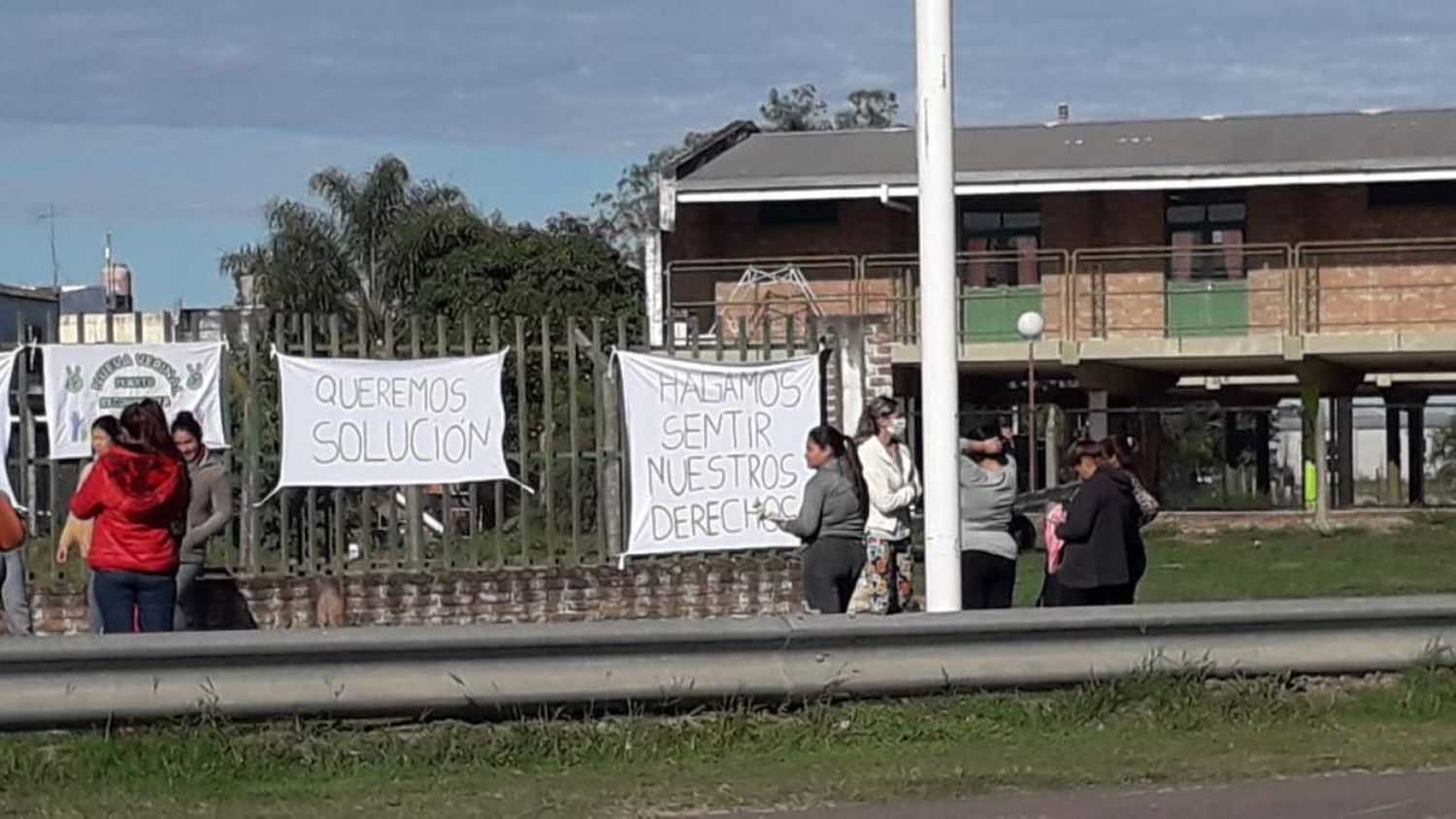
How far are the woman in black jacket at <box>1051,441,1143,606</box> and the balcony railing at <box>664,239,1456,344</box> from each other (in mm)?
23917

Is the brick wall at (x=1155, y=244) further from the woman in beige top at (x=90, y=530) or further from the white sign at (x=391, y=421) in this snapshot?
the woman in beige top at (x=90, y=530)

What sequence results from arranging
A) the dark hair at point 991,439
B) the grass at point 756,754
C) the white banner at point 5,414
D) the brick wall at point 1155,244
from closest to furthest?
the grass at point 756,754, the dark hair at point 991,439, the white banner at point 5,414, the brick wall at point 1155,244

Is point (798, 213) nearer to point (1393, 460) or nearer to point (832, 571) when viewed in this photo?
point (1393, 460)

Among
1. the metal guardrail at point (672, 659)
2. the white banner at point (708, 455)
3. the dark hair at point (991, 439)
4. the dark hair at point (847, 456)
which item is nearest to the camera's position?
the metal guardrail at point (672, 659)

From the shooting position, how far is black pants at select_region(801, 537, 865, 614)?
12070mm

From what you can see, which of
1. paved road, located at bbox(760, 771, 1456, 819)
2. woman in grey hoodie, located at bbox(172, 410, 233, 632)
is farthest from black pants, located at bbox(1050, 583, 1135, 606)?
woman in grey hoodie, located at bbox(172, 410, 233, 632)

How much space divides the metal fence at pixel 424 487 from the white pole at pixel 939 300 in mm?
4548

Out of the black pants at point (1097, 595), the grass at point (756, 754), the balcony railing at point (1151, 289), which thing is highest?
the balcony railing at point (1151, 289)

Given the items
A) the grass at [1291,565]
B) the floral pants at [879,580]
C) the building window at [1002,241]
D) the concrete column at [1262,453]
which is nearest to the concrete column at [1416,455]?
the concrete column at [1262,453]

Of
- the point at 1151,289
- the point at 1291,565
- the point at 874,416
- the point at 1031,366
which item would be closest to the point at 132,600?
the point at 874,416

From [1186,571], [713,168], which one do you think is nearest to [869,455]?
[1186,571]

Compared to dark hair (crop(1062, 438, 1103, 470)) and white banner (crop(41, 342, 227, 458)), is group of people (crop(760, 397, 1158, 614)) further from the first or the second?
white banner (crop(41, 342, 227, 458))

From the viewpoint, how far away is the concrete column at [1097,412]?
3712 centimetres

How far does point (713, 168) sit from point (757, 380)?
24193mm
